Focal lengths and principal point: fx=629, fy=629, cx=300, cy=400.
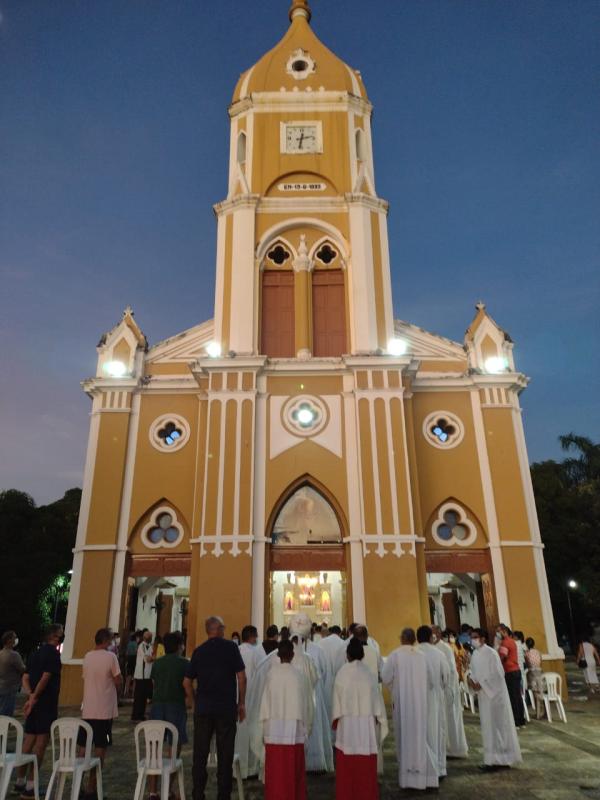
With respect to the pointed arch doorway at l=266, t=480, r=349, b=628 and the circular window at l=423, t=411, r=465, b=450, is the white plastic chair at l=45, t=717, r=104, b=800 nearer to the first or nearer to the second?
the pointed arch doorway at l=266, t=480, r=349, b=628

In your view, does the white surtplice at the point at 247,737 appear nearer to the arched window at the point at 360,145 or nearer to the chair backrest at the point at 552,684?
the chair backrest at the point at 552,684

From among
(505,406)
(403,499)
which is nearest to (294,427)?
(403,499)

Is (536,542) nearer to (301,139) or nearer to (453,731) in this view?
(453,731)

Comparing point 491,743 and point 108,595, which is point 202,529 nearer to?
point 108,595

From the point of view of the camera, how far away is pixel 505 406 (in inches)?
733

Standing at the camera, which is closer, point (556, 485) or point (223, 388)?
point (223, 388)

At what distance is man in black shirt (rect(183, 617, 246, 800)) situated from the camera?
6.12 m

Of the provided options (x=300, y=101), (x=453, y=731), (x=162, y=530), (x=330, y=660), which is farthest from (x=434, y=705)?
(x=300, y=101)

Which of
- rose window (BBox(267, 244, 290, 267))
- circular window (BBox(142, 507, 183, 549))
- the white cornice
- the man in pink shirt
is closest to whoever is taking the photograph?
the man in pink shirt

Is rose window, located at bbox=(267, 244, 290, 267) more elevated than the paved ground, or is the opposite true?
rose window, located at bbox=(267, 244, 290, 267)

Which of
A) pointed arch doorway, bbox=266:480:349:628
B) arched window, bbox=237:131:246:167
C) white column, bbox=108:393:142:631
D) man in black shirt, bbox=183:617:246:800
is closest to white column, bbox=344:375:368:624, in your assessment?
pointed arch doorway, bbox=266:480:349:628

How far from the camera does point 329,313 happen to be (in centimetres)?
1984

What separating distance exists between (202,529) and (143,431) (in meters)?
4.01

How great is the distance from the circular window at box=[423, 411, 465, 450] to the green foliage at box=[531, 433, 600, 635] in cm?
1088
